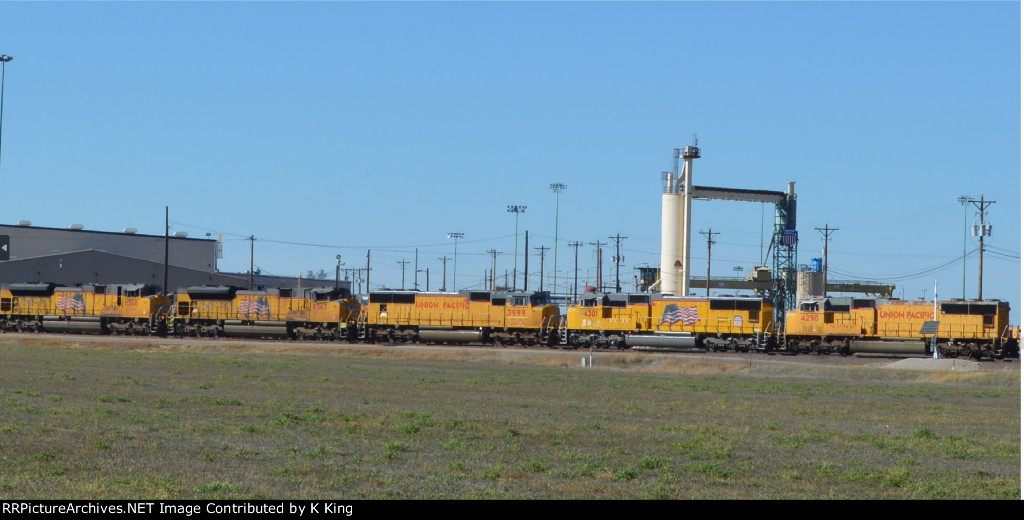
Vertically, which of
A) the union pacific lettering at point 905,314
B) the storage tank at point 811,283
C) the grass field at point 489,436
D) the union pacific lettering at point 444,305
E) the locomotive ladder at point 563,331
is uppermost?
the storage tank at point 811,283

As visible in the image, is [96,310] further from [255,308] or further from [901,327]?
[901,327]

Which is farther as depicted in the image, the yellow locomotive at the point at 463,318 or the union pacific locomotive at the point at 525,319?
the yellow locomotive at the point at 463,318

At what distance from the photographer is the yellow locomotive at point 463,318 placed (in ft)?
193

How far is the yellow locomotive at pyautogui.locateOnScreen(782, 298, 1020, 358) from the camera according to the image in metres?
50.1

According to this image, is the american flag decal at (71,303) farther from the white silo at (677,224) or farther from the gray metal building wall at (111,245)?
the gray metal building wall at (111,245)

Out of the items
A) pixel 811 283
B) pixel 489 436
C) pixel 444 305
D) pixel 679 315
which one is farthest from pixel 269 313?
pixel 811 283

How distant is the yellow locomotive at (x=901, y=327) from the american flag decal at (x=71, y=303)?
4106 centimetres

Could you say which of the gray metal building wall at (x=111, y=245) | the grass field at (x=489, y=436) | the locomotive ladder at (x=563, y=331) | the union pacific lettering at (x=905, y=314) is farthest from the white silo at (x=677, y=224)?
the gray metal building wall at (x=111, y=245)

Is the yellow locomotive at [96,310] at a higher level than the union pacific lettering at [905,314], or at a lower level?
lower

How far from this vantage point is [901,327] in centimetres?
5184

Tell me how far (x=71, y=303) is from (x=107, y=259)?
41.1 metres

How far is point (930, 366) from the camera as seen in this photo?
44.4m

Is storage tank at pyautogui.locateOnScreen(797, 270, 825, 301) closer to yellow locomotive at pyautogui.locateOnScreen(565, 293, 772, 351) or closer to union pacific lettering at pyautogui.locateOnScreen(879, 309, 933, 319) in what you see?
yellow locomotive at pyautogui.locateOnScreen(565, 293, 772, 351)
